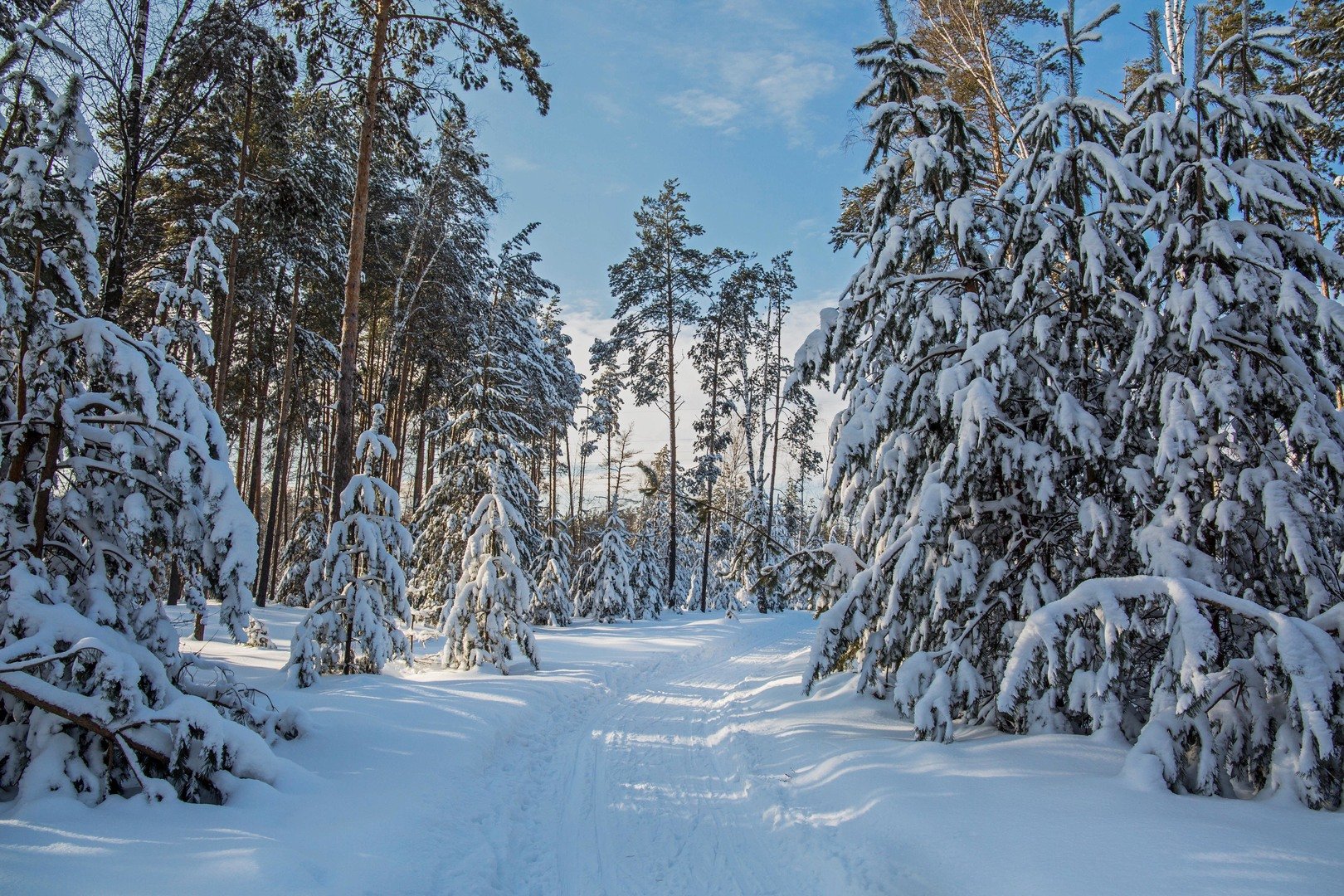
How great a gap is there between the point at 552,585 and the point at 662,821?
13.5 metres

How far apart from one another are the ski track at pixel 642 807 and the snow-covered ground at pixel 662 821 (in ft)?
0.08

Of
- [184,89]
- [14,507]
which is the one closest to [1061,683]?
[14,507]

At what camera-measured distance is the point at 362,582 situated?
855 cm

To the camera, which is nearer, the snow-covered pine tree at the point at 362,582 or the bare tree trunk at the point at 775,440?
the snow-covered pine tree at the point at 362,582

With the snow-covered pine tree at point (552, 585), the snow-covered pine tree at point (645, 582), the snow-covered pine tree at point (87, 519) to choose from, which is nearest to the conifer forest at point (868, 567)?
the snow-covered pine tree at point (87, 519)

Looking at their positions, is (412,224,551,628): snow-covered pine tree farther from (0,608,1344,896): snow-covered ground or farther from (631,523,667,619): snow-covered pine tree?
(631,523,667,619): snow-covered pine tree

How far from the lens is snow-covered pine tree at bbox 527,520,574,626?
17.9 m

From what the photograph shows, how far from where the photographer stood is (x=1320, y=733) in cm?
A: 342

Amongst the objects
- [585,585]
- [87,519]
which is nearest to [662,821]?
[87,519]

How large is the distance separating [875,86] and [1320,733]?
658cm

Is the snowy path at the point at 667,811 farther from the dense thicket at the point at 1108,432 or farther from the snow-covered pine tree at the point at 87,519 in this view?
the snow-covered pine tree at the point at 87,519

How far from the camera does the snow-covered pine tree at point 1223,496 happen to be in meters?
3.87

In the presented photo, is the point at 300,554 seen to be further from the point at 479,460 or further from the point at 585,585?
the point at 479,460

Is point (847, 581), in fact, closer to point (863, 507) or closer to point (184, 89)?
point (863, 507)
